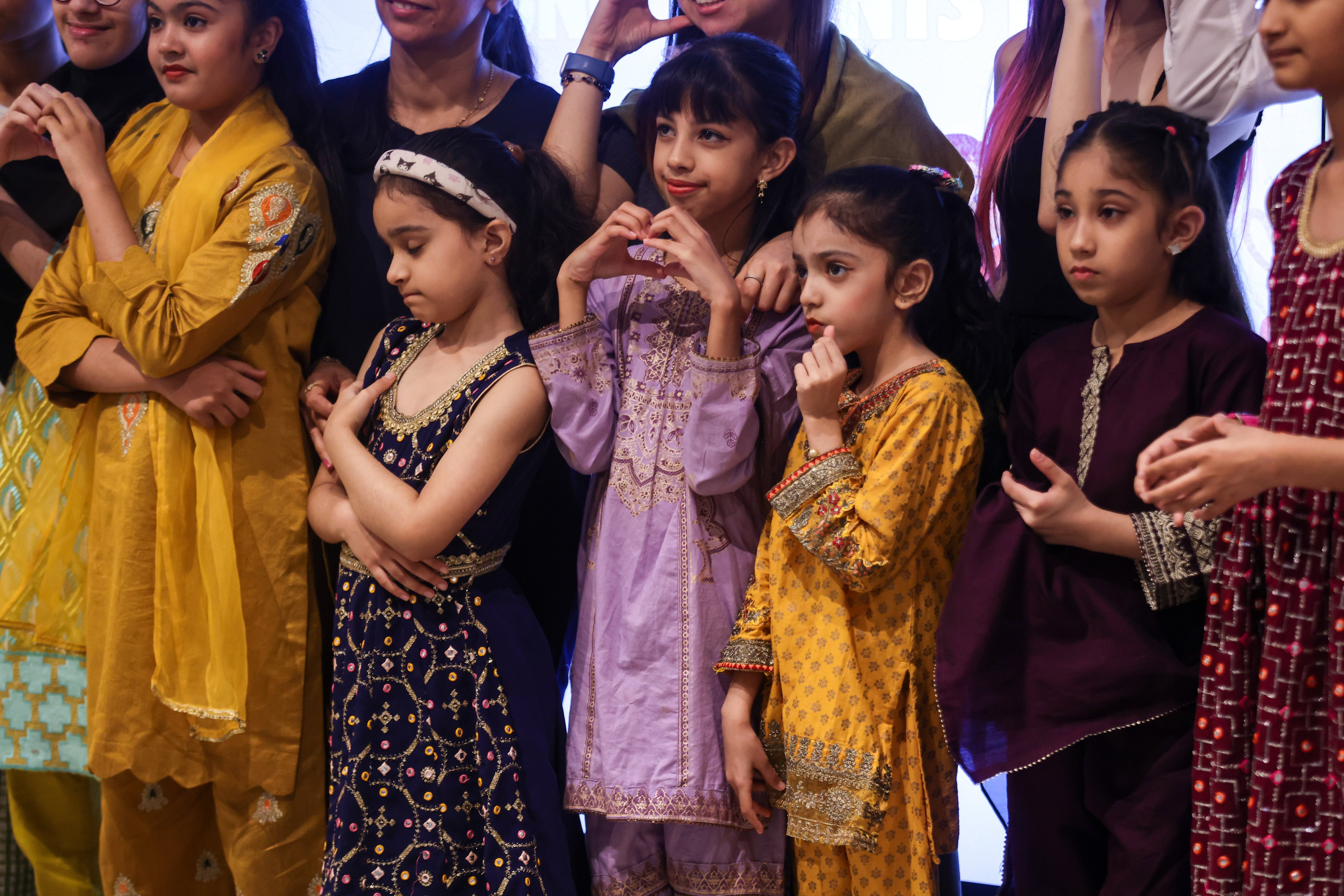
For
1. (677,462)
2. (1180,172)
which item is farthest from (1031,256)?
(677,462)

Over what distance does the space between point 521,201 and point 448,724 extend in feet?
3.05

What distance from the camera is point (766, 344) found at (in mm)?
2068

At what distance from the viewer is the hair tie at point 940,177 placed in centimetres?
199

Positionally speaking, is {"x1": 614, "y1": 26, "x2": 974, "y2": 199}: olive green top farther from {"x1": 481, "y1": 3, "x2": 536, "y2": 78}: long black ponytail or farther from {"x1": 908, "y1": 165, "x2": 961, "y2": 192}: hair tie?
{"x1": 481, "y1": 3, "x2": 536, "y2": 78}: long black ponytail

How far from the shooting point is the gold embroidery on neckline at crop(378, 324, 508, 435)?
2080 millimetres

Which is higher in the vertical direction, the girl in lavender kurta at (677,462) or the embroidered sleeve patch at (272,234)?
the embroidered sleeve patch at (272,234)

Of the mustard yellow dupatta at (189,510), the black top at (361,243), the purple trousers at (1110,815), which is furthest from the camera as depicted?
the black top at (361,243)

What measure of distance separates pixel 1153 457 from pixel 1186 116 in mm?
587

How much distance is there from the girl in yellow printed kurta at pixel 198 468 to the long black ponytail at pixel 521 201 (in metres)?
0.32

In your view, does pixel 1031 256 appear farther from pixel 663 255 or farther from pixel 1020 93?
pixel 663 255

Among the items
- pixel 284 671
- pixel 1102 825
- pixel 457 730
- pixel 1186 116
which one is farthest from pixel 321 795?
pixel 1186 116

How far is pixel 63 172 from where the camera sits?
8.50 feet

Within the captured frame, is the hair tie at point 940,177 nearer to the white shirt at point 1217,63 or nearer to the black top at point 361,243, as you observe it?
the white shirt at point 1217,63

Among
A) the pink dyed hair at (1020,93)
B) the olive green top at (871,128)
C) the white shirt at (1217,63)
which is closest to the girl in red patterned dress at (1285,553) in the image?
the white shirt at (1217,63)
